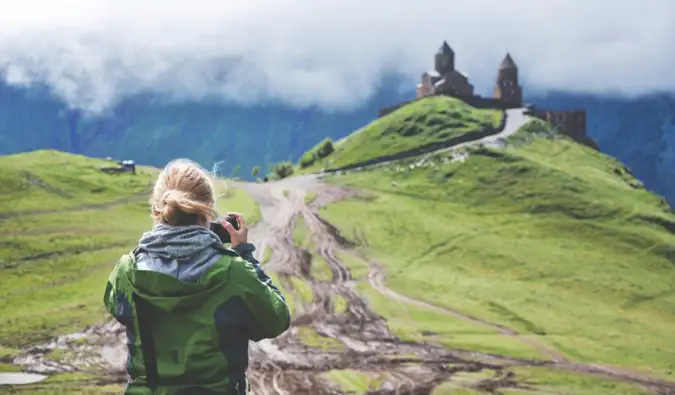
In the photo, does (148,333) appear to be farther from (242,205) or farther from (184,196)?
(242,205)

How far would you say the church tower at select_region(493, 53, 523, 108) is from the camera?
109775 millimetres

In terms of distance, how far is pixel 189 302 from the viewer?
5590 mm

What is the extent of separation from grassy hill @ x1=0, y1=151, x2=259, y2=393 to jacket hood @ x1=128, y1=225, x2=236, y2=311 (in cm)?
2467

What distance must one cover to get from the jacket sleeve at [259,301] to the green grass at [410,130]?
74.6 meters

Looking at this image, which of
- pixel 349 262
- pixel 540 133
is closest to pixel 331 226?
pixel 349 262

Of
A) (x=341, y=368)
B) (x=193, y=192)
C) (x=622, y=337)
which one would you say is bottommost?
→ (x=622, y=337)

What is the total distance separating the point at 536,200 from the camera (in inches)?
2594

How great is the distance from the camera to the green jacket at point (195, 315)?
561 centimetres

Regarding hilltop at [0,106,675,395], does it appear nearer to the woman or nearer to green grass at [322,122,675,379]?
green grass at [322,122,675,379]

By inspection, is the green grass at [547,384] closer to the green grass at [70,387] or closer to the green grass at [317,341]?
the green grass at [317,341]

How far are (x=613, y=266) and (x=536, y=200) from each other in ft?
42.3

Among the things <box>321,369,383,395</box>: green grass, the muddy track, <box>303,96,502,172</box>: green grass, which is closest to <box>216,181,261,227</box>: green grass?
the muddy track

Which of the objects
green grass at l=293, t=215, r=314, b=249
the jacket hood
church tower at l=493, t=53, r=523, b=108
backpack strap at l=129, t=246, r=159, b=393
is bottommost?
green grass at l=293, t=215, r=314, b=249

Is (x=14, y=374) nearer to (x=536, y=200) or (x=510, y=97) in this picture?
(x=536, y=200)
